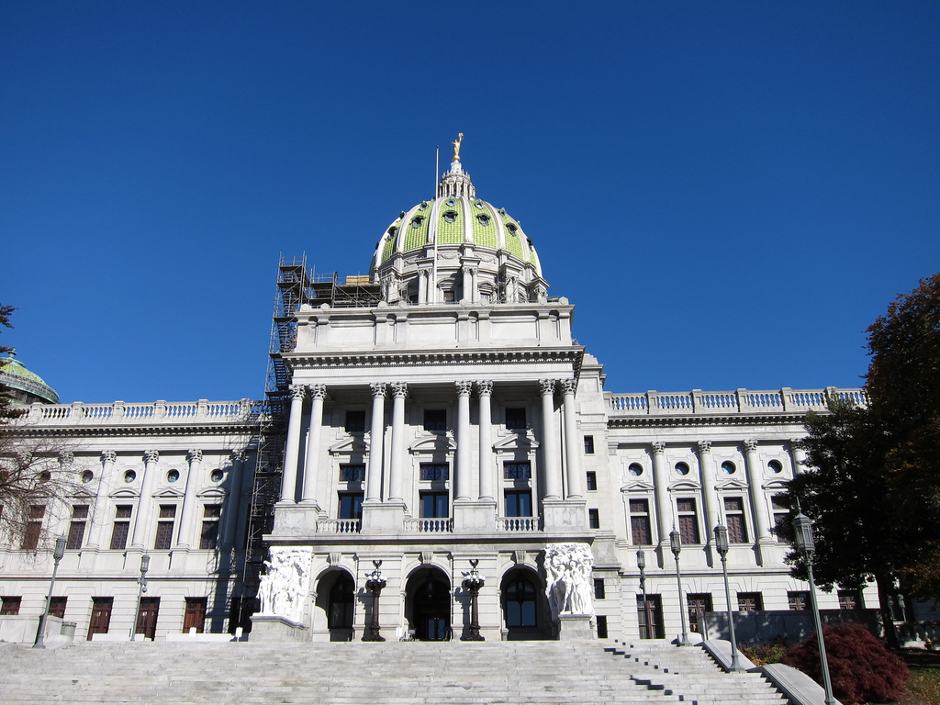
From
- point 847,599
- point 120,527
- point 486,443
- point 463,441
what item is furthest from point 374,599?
point 847,599

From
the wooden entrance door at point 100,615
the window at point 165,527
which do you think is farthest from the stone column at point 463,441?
the wooden entrance door at point 100,615

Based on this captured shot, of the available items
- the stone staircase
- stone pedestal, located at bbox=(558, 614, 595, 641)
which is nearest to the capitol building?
stone pedestal, located at bbox=(558, 614, 595, 641)

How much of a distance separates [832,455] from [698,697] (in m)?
18.5

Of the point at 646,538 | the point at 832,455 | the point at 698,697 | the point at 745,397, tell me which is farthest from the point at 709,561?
→ the point at 698,697

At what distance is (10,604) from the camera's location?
5134cm

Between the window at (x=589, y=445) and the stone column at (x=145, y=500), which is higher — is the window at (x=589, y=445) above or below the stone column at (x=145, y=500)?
above

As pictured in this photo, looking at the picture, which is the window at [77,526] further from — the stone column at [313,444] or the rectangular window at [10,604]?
the stone column at [313,444]

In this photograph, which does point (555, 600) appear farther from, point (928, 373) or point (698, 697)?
point (928, 373)

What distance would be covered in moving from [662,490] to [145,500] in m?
32.3

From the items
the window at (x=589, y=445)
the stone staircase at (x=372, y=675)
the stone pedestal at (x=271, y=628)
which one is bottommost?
the stone staircase at (x=372, y=675)

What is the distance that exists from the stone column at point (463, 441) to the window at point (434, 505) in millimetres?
1697

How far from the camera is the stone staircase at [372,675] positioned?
24219 millimetres

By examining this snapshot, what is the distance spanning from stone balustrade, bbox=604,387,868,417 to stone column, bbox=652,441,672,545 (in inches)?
97.1

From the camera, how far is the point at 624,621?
159ft
